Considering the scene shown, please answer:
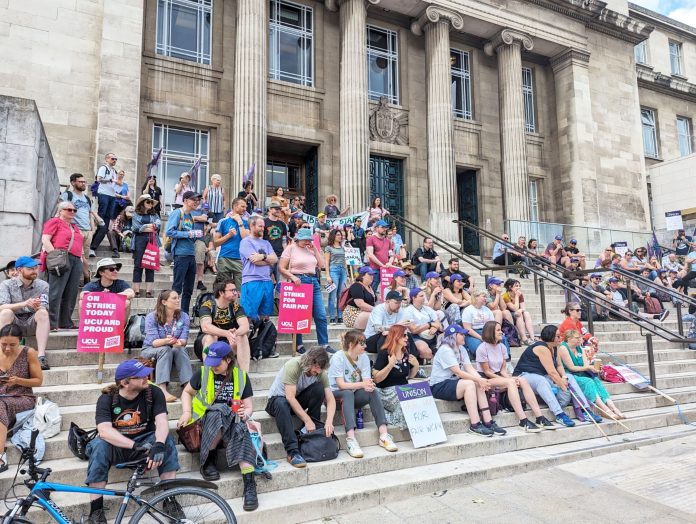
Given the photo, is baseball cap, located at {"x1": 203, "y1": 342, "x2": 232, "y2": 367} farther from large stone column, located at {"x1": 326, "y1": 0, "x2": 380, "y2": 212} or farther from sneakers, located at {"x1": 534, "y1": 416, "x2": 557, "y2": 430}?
large stone column, located at {"x1": 326, "y1": 0, "x2": 380, "y2": 212}

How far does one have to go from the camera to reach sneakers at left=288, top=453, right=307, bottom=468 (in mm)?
4730

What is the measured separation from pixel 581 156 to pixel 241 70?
13678 mm

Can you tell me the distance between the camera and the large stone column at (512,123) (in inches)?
707

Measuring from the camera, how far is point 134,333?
5.81 m

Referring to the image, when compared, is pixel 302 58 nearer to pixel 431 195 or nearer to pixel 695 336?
pixel 431 195

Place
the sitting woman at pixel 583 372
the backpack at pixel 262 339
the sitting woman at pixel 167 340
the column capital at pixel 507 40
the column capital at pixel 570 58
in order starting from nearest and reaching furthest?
the sitting woman at pixel 167 340 < the backpack at pixel 262 339 < the sitting woman at pixel 583 372 < the column capital at pixel 507 40 < the column capital at pixel 570 58

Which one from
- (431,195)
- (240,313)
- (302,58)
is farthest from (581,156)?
(240,313)

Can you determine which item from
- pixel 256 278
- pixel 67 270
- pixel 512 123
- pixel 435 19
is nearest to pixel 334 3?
pixel 435 19

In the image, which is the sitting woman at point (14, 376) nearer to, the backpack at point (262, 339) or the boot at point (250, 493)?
the boot at point (250, 493)

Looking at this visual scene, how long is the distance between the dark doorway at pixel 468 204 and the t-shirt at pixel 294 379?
13797mm

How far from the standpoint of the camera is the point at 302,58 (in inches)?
630

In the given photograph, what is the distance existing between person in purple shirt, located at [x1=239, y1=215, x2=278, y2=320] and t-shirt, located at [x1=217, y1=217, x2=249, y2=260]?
720 millimetres

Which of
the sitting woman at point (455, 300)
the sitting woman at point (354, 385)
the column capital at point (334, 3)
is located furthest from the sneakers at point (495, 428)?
the column capital at point (334, 3)

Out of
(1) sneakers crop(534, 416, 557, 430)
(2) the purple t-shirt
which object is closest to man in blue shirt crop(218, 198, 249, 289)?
(2) the purple t-shirt
